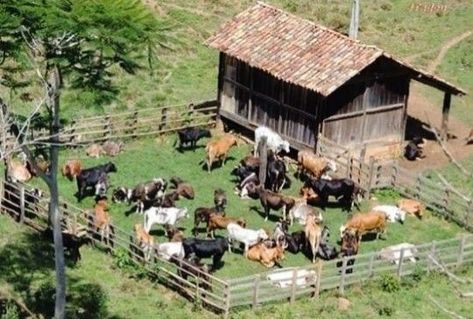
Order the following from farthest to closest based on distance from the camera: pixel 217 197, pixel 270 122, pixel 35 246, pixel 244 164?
pixel 270 122 → pixel 244 164 → pixel 217 197 → pixel 35 246

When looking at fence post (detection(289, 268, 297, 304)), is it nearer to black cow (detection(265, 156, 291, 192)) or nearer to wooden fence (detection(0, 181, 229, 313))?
wooden fence (detection(0, 181, 229, 313))

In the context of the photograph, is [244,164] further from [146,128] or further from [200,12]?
[200,12]

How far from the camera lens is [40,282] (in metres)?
23.7

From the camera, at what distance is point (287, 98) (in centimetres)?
3120

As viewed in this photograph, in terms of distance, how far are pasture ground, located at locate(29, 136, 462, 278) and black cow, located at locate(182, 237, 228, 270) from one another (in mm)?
568

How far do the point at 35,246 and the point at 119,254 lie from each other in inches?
93.0

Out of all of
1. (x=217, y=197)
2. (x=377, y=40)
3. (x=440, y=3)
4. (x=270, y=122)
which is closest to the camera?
(x=217, y=197)

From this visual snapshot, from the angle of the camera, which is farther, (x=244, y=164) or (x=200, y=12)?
(x=200, y=12)

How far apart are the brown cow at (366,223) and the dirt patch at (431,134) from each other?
5512mm

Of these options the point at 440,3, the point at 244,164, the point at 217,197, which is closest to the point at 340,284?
the point at 217,197

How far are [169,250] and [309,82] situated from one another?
8.01 meters

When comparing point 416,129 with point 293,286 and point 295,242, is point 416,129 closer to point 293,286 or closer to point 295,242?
point 295,242

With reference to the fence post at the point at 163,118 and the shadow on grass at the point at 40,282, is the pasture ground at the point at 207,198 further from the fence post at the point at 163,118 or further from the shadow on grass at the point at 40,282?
the shadow on grass at the point at 40,282

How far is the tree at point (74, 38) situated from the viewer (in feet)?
58.9
